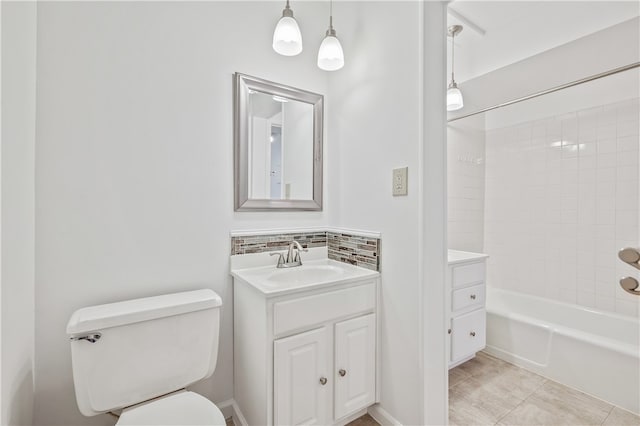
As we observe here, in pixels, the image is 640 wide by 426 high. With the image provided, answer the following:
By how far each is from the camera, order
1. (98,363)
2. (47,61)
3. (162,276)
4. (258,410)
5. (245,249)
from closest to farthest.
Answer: (98,363) → (47,61) → (258,410) → (162,276) → (245,249)

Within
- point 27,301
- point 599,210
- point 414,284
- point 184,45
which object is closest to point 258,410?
point 414,284

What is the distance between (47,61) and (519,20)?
2820 millimetres

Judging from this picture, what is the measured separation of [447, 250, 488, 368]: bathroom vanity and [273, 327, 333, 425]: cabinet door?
3.27ft

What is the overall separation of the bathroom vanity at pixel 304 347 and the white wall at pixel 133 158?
23cm

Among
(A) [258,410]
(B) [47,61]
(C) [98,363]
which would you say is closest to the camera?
(C) [98,363]

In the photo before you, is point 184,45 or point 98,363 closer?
point 98,363

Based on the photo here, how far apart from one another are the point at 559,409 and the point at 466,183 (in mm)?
1794

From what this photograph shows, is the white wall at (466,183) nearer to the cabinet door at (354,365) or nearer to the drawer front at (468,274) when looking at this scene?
the drawer front at (468,274)

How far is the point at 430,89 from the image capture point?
1.30 meters

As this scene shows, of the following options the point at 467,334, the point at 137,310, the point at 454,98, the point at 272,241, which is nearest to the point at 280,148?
the point at 272,241

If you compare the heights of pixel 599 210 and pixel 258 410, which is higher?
pixel 599 210

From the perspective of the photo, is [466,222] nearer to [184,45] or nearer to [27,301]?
[184,45]

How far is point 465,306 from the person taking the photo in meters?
1.94

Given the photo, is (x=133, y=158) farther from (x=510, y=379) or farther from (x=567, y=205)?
(x=567, y=205)
